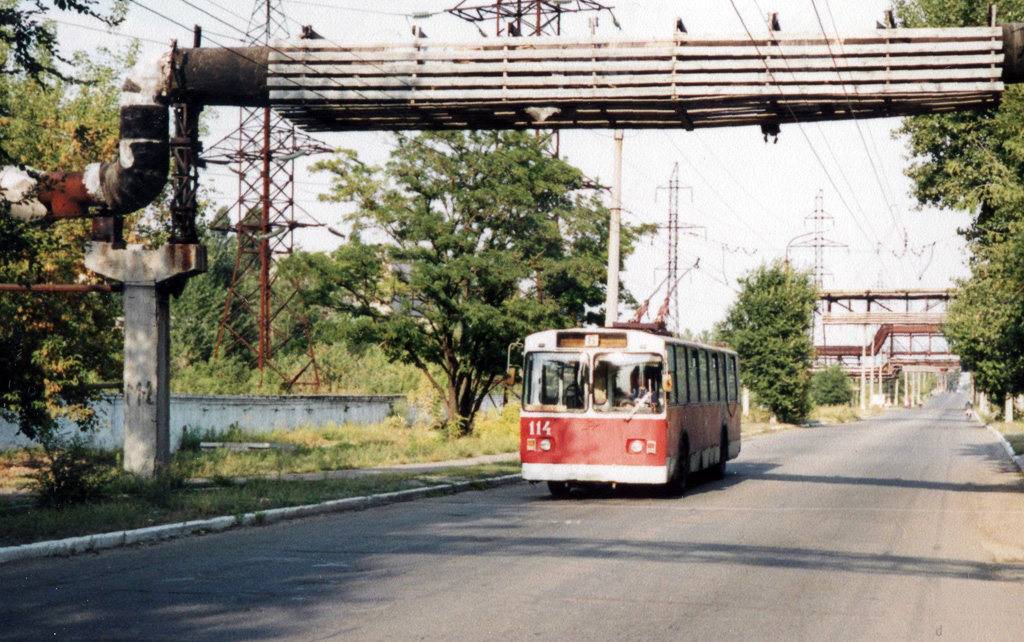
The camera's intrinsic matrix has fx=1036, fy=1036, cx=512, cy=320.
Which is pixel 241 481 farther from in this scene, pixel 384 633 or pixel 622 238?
pixel 622 238

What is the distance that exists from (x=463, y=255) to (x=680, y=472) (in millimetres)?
13068

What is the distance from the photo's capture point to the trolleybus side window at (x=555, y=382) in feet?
61.7

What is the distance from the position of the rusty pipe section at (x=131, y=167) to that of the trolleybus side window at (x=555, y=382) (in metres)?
7.31

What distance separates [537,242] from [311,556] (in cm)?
2204

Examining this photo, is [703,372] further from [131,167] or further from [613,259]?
[131,167]

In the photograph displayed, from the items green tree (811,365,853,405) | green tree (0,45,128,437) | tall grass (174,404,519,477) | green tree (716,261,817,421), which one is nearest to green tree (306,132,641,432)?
tall grass (174,404,519,477)

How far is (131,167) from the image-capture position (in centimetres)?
1719

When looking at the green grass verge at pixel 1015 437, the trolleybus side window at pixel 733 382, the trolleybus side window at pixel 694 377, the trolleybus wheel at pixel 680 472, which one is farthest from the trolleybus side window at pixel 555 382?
the green grass verge at pixel 1015 437

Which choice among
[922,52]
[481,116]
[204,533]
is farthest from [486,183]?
[204,533]

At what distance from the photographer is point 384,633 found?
292 inches

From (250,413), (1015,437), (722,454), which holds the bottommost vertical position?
(1015,437)

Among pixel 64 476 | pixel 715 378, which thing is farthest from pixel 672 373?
pixel 64 476

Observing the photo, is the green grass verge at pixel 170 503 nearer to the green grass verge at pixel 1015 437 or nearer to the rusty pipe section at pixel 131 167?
the rusty pipe section at pixel 131 167

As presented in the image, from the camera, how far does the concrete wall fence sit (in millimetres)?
27781
